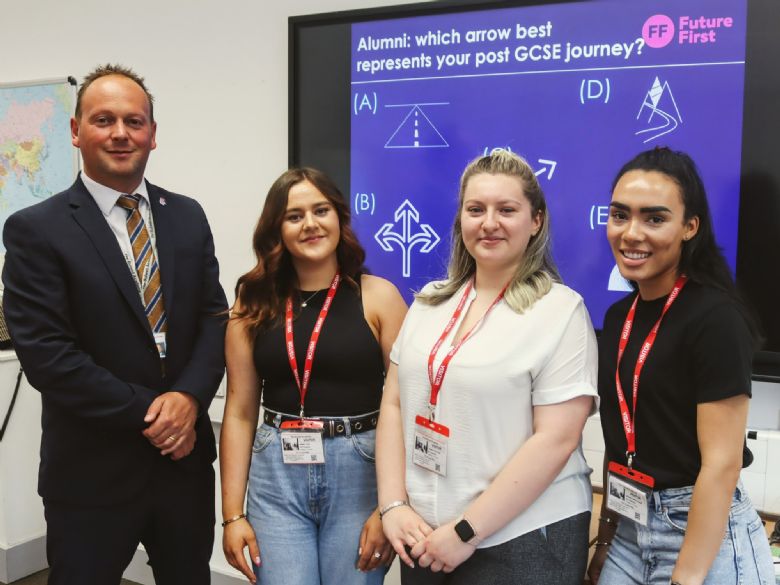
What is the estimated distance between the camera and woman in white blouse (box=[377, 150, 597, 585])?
1.42m

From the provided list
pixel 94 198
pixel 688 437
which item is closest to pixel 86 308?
pixel 94 198

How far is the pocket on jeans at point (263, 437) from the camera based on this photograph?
173cm

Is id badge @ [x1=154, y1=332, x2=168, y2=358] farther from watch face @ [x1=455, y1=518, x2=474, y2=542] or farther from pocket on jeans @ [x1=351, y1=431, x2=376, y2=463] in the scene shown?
watch face @ [x1=455, y1=518, x2=474, y2=542]

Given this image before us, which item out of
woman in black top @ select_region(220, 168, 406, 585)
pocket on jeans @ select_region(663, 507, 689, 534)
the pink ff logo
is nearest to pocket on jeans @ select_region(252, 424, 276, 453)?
woman in black top @ select_region(220, 168, 406, 585)

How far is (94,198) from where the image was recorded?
5.90ft

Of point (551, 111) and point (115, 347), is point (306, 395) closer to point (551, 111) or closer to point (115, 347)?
point (115, 347)

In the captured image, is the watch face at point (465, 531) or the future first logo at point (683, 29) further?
the future first logo at point (683, 29)

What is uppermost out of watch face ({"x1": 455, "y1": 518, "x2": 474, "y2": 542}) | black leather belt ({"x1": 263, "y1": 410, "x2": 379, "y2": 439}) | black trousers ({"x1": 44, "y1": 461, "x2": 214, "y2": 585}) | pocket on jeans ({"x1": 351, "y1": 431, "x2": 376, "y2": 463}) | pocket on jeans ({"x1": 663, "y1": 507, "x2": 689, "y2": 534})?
black leather belt ({"x1": 263, "y1": 410, "x2": 379, "y2": 439})

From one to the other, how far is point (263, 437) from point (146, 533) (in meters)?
0.49

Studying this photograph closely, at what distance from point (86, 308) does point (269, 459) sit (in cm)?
57

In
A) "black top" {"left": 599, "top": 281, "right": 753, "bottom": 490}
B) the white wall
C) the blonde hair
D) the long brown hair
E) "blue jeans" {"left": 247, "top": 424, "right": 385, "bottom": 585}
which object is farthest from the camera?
the white wall

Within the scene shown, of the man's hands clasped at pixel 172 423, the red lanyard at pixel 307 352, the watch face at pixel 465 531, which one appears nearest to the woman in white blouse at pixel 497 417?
the watch face at pixel 465 531

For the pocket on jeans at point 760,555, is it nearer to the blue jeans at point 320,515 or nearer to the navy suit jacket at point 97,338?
the blue jeans at point 320,515

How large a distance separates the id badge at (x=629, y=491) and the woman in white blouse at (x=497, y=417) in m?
0.07
